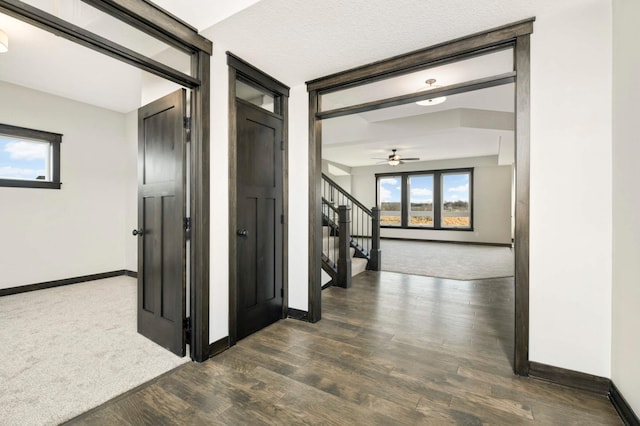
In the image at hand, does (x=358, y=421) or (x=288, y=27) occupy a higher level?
(x=288, y=27)

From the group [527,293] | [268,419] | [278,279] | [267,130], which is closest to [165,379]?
[268,419]

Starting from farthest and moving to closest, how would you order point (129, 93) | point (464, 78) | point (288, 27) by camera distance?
point (129, 93)
point (464, 78)
point (288, 27)

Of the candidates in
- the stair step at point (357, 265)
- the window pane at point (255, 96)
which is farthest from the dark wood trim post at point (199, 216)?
the stair step at point (357, 265)

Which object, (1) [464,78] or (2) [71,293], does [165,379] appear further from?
(1) [464,78]

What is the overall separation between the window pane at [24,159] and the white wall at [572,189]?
6.08 meters

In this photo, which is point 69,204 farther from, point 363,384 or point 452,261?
point 452,261

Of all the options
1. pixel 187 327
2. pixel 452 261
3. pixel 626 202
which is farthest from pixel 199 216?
pixel 452 261

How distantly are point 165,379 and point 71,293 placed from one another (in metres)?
3.12

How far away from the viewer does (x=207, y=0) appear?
1.97m

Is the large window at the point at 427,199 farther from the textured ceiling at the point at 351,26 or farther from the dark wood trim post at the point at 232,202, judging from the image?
the dark wood trim post at the point at 232,202

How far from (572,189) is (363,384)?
1899 mm

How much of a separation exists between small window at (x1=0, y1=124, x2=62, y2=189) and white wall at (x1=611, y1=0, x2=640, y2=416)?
20.7ft

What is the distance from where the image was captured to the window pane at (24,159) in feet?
12.7

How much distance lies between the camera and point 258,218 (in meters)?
2.77
